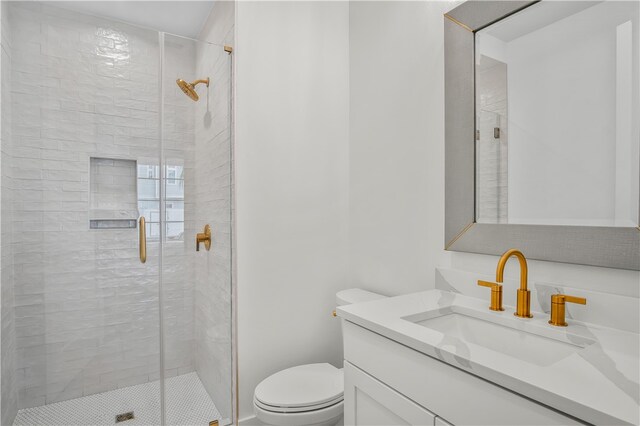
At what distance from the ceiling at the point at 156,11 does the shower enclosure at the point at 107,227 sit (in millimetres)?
759

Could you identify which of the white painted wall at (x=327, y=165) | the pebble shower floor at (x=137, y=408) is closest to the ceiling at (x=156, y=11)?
the white painted wall at (x=327, y=165)

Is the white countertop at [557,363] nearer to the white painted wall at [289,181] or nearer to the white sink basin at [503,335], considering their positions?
the white sink basin at [503,335]

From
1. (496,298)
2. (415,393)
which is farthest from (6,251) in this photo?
(496,298)

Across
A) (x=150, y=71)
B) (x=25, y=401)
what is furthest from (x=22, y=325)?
(x=150, y=71)

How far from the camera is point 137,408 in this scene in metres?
1.57

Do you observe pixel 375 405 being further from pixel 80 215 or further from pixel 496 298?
pixel 80 215

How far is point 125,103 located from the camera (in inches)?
60.1

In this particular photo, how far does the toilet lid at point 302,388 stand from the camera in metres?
1.38

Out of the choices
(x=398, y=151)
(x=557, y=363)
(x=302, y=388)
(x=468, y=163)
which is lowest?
(x=302, y=388)

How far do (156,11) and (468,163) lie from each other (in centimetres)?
223

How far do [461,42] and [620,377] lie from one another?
1.21 metres

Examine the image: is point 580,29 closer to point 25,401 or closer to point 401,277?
point 401,277

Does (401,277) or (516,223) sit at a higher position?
(516,223)

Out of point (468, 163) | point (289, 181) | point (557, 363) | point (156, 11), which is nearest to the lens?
point (557, 363)
